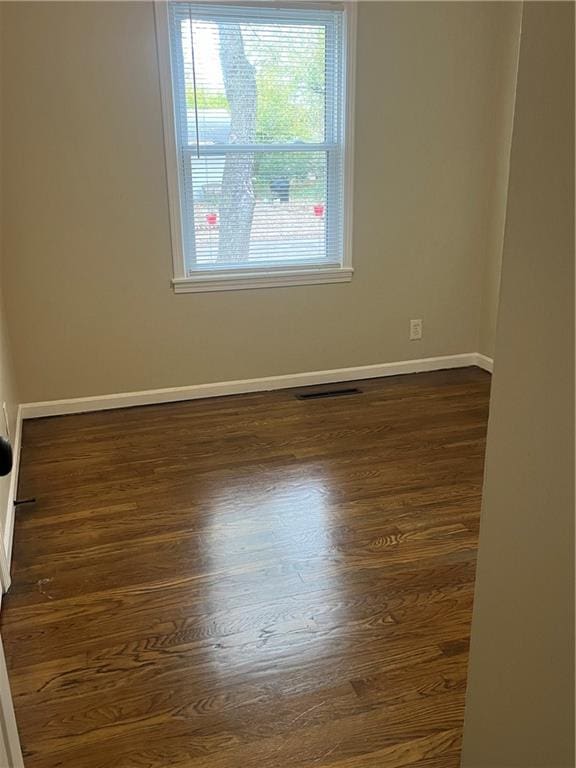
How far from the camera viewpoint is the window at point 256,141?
3418 millimetres

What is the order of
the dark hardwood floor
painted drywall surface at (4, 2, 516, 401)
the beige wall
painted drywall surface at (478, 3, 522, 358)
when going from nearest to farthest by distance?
the dark hardwood floor → the beige wall → painted drywall surface at (4, 2, 516, 401) → painted drywall surface at (478, 3, 522, 358)

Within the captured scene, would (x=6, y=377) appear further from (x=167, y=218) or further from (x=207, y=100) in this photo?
(x=207, y=100)

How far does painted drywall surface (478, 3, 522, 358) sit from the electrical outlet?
1.49 ft

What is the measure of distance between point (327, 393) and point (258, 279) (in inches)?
32.0

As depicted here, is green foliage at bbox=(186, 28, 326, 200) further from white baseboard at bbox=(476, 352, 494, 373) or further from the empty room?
white baseboard at bbox=(476, 352, 494, 373)

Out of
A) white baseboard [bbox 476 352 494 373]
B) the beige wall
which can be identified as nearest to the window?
the beige wall

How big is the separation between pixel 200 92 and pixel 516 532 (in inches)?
125

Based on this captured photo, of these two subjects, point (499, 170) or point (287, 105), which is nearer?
point (287, 105)

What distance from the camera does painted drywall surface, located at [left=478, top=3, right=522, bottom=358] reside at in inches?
151

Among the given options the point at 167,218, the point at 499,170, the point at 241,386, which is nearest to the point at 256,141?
the point at 167,218

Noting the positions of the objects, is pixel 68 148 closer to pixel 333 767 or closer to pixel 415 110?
pixel 415 110

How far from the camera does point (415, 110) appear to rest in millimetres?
3852

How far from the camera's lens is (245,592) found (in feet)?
6.95

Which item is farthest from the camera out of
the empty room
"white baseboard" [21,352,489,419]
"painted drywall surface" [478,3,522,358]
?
"painted drywall surface" [478,3,522,358]
